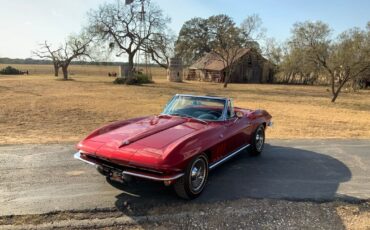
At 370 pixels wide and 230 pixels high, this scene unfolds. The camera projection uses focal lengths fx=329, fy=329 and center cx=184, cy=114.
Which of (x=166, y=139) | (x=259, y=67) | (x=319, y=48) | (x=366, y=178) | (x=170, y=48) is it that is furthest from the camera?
(x=259, y=67)

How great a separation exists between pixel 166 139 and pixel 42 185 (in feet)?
6.36

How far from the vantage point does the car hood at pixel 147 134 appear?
428cm

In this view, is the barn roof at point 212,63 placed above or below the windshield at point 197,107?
above

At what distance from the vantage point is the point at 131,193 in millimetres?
4531

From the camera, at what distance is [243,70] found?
172 ft

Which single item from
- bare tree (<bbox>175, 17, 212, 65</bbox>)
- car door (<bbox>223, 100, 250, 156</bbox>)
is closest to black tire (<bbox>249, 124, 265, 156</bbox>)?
car door (<bbox>223, 100, 250, 156</bbox>)

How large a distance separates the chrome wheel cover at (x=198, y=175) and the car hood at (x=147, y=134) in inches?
17.5

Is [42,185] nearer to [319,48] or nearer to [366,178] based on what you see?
[366,178]

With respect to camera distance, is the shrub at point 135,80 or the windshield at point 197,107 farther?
the shrub at point 135,80

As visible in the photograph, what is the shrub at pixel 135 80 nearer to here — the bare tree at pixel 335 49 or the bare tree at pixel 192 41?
the bare tree at pixel 335 49

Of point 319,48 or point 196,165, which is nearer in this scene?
point 196,165

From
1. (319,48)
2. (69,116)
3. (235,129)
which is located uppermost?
(319,48)

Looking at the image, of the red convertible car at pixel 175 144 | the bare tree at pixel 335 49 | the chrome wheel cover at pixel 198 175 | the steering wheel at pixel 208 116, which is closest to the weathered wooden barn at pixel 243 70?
the bare tree at pixel 335 49

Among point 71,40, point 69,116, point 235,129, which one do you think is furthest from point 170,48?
point 235,129
